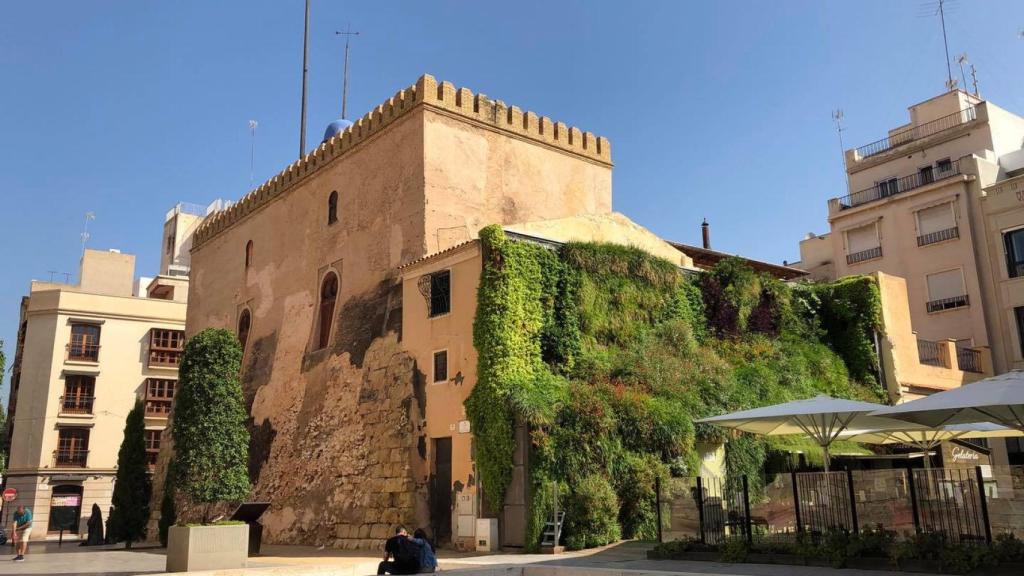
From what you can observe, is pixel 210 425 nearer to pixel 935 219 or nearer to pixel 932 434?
pixel 932 434

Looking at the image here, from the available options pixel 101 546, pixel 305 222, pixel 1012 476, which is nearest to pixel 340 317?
pixel 305 222

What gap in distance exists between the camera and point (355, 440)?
755 inches

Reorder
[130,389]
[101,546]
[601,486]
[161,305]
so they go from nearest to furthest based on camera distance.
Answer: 1. [601,486]
2. [101,546]
3. [130,389]
4. [161,305]

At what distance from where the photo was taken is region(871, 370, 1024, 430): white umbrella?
10.0 m

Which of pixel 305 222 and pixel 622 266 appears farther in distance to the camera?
pixel 305 222

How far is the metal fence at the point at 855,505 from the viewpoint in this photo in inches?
371

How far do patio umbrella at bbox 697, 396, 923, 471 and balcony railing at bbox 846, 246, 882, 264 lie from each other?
65.8 ft

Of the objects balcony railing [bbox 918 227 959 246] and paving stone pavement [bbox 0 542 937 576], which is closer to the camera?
paving stone pavement [bbox 0 542 937 576]

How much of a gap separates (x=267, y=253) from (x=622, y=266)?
13030 millimetres

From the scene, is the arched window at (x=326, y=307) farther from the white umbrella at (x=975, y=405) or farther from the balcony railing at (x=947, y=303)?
the balcony railing at (x=947, y=303)

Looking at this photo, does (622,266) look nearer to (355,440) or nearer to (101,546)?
(355,440)

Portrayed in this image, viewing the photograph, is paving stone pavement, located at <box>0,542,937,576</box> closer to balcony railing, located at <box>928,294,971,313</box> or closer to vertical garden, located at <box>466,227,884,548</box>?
vertical garden, located at <box>466,227,884,548</box>

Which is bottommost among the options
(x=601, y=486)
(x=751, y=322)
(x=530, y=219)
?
(x=601, y=486)

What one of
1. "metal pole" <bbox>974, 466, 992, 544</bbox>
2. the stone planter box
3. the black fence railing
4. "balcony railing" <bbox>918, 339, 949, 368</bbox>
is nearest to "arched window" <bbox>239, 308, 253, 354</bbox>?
the stone planter box
